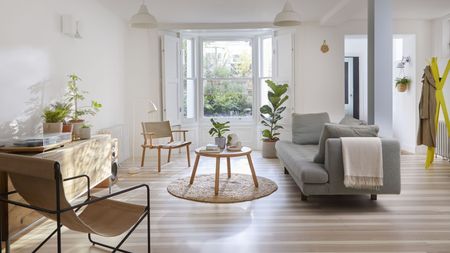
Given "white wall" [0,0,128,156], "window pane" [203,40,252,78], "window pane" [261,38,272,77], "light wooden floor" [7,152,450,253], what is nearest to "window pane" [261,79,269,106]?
"window pane" [261,38,272,77]

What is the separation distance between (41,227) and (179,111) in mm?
4646

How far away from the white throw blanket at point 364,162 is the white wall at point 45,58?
3.19m

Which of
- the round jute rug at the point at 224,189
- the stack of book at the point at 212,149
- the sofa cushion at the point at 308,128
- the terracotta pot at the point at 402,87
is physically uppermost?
the terracotta pot at the point at 402,87

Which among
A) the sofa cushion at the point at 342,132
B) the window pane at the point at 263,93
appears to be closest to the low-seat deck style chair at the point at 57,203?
the sofa cushion at the point at 342,132

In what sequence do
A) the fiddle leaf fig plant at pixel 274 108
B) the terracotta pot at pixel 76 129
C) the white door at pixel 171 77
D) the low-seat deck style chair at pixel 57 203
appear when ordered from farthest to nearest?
the white door at pixel 171 77 < the fiddle leaf fig plant at pixel 274 108 < the terracotta pot at pixel 76 129 < the low-seat deck style chair at pixel 57 203

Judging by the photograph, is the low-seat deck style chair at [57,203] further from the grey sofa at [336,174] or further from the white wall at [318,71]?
the white wall at [318,71]

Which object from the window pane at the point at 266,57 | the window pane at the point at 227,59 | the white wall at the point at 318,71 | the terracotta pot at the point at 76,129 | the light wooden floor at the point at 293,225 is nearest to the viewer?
the light wooden floor at the point at 293,225

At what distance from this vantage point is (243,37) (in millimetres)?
8438

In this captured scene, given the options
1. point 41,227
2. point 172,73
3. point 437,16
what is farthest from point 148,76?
point 437,16

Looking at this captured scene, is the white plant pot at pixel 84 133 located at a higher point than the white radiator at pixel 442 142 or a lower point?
higher

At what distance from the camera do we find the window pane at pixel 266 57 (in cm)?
818

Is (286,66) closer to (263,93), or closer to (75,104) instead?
(263,93)

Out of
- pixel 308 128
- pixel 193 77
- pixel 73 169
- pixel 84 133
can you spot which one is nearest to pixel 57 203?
pixel 73 169

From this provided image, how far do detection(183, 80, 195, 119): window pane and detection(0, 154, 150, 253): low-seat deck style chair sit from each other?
5603 millimetres
